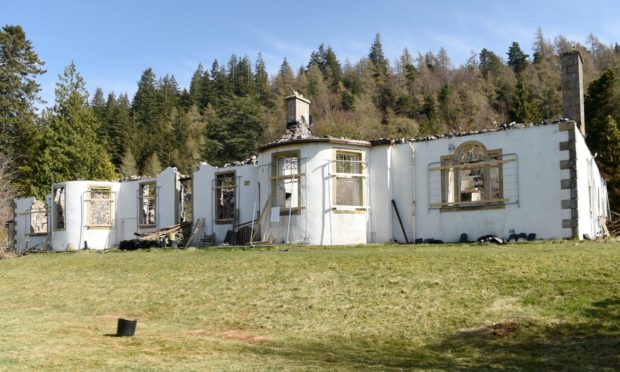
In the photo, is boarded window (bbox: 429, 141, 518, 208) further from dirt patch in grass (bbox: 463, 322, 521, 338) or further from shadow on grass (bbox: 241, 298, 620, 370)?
dirt patch in grass (bbox: 463, 322, 521, 338)

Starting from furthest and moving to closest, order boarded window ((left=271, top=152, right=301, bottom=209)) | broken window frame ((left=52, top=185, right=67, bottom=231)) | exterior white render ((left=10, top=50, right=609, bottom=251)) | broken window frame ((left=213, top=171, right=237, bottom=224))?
1. broken window frame ((left=52, top=185, right=67, bottom=231))
2. broken window frame ((left=213, top=171, right=237, bottom=224))
3. boarded window ((left=271, top=152, right=301, bottom=209))
4. exterior white render ((left=10, top=50, right=609, bottom=251))

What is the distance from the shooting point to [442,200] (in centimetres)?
2027

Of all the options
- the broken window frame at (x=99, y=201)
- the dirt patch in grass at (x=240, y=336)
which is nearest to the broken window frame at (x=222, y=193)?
the broken window frame at (x=99, y=201)

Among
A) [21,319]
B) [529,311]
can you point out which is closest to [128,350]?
[21,319]

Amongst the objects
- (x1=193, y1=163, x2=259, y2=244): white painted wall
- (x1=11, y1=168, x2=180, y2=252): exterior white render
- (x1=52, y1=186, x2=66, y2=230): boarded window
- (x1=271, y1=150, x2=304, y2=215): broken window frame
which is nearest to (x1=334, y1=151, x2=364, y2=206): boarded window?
(x1=271, y1=150, x2=304, y2=215): broken window frame

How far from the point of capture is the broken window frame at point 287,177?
20984 mm

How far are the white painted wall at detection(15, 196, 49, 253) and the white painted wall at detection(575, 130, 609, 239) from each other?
2333 centimetres

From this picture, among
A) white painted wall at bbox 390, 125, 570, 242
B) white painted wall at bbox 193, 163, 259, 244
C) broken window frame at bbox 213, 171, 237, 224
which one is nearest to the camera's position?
white painted wall at bbox 390, 125, 570, 242

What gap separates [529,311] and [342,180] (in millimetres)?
11145

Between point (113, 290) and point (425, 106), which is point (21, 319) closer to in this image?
point (113, 290)

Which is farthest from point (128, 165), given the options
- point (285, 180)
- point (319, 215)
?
point (319, 215)

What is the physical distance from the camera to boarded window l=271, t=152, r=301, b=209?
70.3ft

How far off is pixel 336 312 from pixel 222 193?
45.5 feet

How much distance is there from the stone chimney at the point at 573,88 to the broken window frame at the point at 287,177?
30.8 ft
